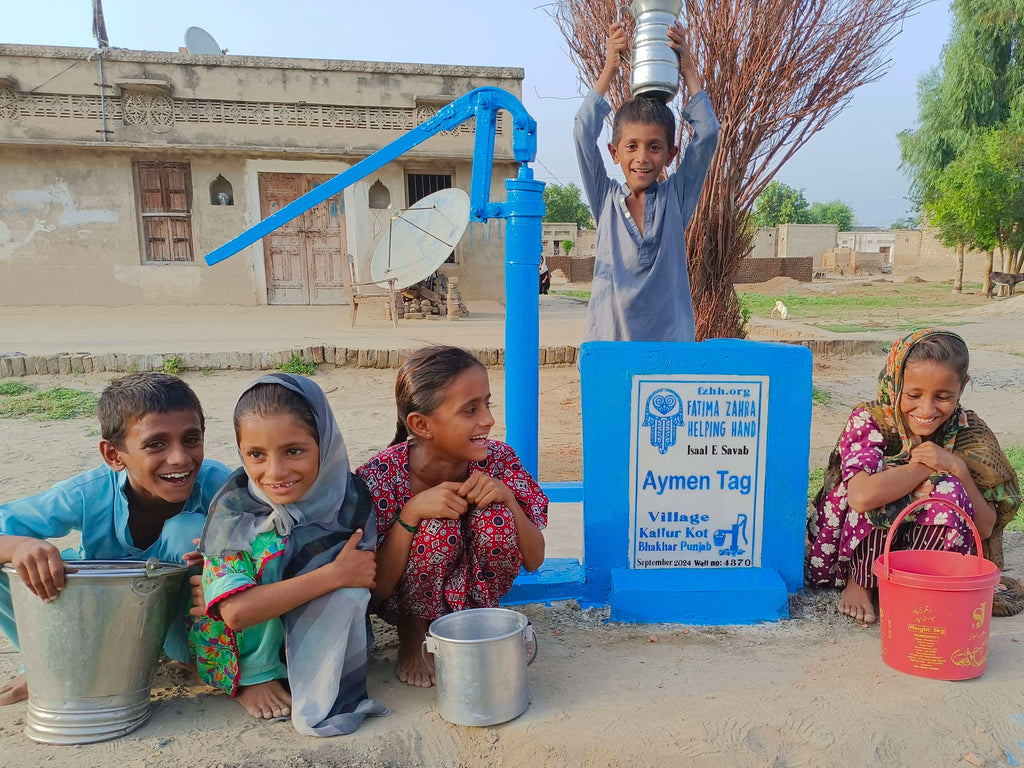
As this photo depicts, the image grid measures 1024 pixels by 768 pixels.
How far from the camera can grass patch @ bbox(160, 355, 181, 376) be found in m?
6.95

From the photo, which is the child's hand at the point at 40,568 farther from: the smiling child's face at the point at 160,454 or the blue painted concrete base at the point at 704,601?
the blue painted concrete base at the point at 704,601

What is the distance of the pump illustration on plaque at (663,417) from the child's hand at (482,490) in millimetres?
635

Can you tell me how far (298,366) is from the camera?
7141 millimetres

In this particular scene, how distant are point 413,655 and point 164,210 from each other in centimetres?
1148

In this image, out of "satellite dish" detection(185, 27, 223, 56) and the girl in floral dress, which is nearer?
the girl in floral dress

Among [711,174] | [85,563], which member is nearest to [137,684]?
[85,563]

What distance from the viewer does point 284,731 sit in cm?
180

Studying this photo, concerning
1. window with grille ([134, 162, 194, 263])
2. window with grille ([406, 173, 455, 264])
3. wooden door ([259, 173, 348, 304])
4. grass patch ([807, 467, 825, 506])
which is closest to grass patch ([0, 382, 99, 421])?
grass patch ([807, 467, 825, 506])

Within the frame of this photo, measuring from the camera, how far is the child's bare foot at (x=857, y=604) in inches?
91.1

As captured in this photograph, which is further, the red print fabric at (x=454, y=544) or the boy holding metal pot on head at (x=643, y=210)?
the boy holding metal pot on head at (x=643, y=210)

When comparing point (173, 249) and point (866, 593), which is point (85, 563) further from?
point (173, 249)

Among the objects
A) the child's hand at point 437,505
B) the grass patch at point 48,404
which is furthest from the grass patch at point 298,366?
A: the child's hand at point 437,505

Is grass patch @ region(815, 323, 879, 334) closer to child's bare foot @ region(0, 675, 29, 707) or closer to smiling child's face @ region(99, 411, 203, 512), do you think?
smiling child's face @ region(99, 411, 203, 512)

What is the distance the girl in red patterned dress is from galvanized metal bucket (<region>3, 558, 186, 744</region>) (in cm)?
58
